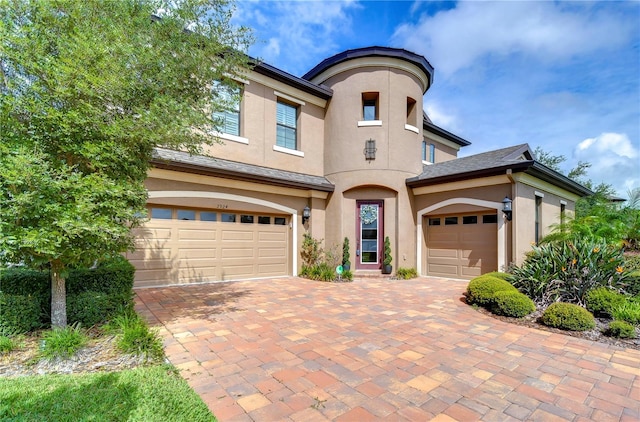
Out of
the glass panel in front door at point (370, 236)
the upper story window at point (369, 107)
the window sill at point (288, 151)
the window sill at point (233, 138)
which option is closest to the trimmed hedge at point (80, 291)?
the window sill at point (233, 138)

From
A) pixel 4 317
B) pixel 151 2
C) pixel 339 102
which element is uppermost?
pixel 339 102

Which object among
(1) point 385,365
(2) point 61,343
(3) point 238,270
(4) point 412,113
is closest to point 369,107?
(4) point 412,113

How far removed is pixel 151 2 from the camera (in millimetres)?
4586

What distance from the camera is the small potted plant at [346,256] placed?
11.0 metres

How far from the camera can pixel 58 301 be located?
4.04 metres

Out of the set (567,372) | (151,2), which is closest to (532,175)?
(567,372)

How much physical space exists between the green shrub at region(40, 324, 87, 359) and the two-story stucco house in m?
4.90

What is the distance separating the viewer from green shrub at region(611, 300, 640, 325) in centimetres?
502

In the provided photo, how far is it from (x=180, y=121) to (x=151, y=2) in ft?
6.70

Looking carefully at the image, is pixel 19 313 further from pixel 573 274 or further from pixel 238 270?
Result: pixel 573 274

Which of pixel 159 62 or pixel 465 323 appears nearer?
pixel 159 62

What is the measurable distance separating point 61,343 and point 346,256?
28.1 feet

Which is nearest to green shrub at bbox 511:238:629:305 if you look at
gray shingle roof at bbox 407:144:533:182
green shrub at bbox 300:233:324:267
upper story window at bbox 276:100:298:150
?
gray shingle roof at bbox 407:144:533:182

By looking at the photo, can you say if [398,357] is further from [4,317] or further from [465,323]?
[4,317]
